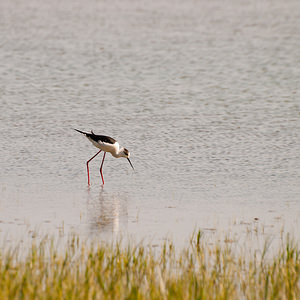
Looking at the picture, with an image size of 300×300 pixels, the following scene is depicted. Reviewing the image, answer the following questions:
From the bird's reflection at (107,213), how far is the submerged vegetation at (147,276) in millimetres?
1310

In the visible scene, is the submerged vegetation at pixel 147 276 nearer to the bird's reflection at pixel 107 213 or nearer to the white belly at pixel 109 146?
the bird's reflection at pixel 107 213

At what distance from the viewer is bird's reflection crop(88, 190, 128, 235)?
861cm

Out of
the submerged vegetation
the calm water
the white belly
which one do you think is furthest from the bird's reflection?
the white belly

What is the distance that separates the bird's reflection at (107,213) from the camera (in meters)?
8.61

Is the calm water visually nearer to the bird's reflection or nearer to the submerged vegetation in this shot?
the bird's reflection

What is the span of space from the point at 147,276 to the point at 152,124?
9007 millimetres

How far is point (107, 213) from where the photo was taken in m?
9.36

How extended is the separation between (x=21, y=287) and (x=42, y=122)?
31.8 ft

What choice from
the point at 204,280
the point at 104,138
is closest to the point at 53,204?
the point at 104,138

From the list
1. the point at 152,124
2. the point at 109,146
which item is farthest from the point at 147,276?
the point at 152,124

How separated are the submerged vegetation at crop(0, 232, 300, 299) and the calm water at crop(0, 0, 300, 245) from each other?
3.79ft

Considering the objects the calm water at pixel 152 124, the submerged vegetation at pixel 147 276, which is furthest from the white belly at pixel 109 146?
the submerged vegetation at pixel 147 276

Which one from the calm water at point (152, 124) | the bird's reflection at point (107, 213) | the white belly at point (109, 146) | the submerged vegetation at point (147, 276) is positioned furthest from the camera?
the white belly at point (109, 146)

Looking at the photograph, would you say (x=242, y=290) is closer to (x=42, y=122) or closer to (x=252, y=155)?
(x=252, y=155)
